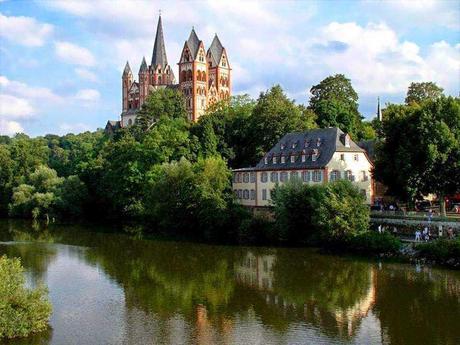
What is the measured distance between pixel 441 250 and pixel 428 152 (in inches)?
361

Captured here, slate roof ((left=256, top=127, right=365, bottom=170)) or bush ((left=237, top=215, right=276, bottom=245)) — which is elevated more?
slate roof ((left=256, top=127, right=365, bottom=170))

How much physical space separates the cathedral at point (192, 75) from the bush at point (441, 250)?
8623 cm

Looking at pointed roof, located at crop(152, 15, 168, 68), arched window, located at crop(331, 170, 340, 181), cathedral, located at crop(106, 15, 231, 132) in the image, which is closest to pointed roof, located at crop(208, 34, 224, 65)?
cathedral, located at crop(106, 15, 231, 132)

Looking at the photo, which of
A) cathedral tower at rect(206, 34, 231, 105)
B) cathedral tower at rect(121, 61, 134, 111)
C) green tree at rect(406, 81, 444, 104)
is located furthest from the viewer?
cathedral tower at rect(121, 61, 134, 111)

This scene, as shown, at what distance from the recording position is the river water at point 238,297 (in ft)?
89.9

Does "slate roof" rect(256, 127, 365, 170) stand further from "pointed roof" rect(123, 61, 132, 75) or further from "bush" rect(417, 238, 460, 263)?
"pointed roof" rect(123, 61, 132, 75)

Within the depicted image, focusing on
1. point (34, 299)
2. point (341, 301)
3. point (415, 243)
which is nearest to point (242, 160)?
point (415, 243)

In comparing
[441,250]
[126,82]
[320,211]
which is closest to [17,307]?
[320,211]

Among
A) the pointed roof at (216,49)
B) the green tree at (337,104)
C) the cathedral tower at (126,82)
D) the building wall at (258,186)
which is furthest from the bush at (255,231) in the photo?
the cathedral tower at (126,82)

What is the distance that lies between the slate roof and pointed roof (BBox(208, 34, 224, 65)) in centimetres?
7453

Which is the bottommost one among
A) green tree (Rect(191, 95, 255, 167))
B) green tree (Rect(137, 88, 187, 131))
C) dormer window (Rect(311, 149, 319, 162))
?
dormer window (Rect(311, 149, 319, 162))

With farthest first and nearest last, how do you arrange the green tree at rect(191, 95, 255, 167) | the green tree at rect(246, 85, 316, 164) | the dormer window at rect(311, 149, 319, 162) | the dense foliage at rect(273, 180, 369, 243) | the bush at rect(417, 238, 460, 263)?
the green tree at rect(191, 95, 255, 167) < the green tree at rect(246, 85, 316, 164) < the dormer window at rect(311, 149, 319, 162) < the dense foliage at rect(273, 180, 369, 243) < the bush at rect(417, 238, 460, 263)

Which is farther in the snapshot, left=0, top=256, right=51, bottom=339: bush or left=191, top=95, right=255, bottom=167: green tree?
left=191, top=95, right=255, bottom=167: green tree

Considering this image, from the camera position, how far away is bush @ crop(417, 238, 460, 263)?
40812 mm
